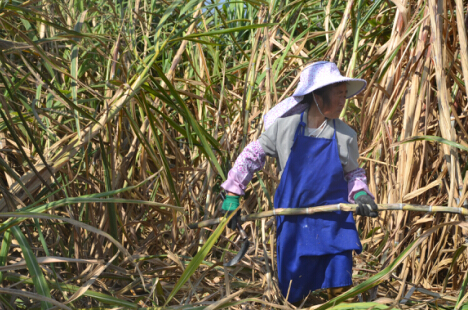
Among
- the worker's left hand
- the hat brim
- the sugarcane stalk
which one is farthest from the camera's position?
the hat brim

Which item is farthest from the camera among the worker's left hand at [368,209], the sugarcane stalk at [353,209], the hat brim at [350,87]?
the hat brim at [350,87]

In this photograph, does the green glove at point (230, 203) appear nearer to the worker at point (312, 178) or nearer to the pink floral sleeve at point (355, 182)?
the worker at point (312, 178)

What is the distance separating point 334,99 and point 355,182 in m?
0.28

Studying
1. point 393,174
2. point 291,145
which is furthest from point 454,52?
point 291,145

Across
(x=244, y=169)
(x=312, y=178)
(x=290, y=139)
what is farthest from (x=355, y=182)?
(x=244, y=169)

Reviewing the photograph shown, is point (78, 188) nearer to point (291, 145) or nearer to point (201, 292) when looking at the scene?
point (201, 292)

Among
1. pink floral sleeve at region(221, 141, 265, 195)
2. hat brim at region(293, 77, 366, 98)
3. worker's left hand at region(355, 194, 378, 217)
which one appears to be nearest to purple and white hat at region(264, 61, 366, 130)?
hat brim at region(293, 77, 366, 98)

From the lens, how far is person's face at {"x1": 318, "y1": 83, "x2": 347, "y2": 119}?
1.57 meters

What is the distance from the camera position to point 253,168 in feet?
5.28

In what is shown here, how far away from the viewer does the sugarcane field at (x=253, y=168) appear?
4.64ft

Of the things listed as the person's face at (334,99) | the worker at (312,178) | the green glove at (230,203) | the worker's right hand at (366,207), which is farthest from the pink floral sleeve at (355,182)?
the green glove at (230,203)

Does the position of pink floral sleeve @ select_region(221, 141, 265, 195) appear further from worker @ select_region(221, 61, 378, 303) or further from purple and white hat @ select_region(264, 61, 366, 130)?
purple and white hat @ select_region(264, 61, 366, 130)

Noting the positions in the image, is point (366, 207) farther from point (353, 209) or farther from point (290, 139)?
point (290, 139)

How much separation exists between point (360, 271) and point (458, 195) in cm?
50
